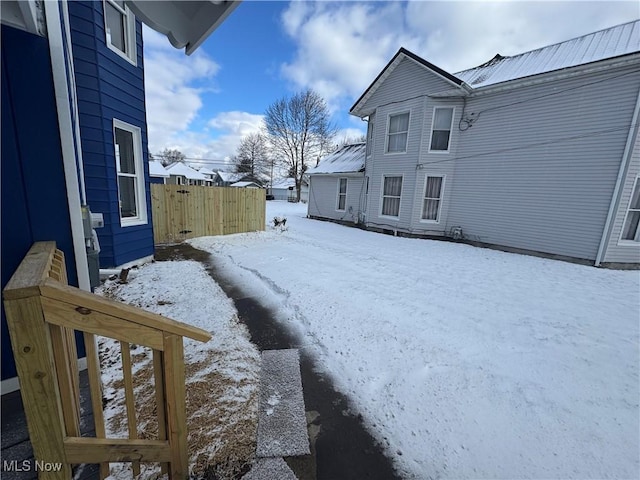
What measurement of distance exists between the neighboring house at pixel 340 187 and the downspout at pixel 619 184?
7.92m

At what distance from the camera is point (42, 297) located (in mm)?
A: 1083

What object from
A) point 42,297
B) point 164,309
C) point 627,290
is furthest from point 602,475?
point 627,290

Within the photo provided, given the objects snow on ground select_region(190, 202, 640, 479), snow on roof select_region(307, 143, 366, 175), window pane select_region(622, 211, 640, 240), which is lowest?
snow on ground select_region(190, 202, 640, 479)

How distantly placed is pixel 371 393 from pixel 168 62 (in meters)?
10.5

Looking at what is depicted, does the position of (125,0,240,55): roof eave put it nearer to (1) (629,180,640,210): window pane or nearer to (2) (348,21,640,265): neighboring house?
(2) (348,21,640,265): neighboring house

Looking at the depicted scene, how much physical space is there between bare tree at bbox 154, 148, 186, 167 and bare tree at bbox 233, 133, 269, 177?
15173mm

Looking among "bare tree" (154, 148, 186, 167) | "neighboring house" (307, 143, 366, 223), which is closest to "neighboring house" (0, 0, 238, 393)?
"neighboring house" (307, 143, 366, 223)

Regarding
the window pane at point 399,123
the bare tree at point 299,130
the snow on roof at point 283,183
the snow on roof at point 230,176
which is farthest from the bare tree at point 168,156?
the window pane at point 399,123

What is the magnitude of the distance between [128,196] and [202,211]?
3125 millimetres

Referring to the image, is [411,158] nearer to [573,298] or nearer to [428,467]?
[573,298]

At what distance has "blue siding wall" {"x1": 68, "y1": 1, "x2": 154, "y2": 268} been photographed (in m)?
4.34

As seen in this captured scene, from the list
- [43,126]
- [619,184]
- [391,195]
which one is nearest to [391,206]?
[391,195]

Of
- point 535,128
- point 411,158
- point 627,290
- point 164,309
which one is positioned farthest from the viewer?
point 411,158

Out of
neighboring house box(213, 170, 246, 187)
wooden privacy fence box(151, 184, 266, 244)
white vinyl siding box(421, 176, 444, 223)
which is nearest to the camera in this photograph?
wooden privacy fence box(151, 184, 266, 244)
